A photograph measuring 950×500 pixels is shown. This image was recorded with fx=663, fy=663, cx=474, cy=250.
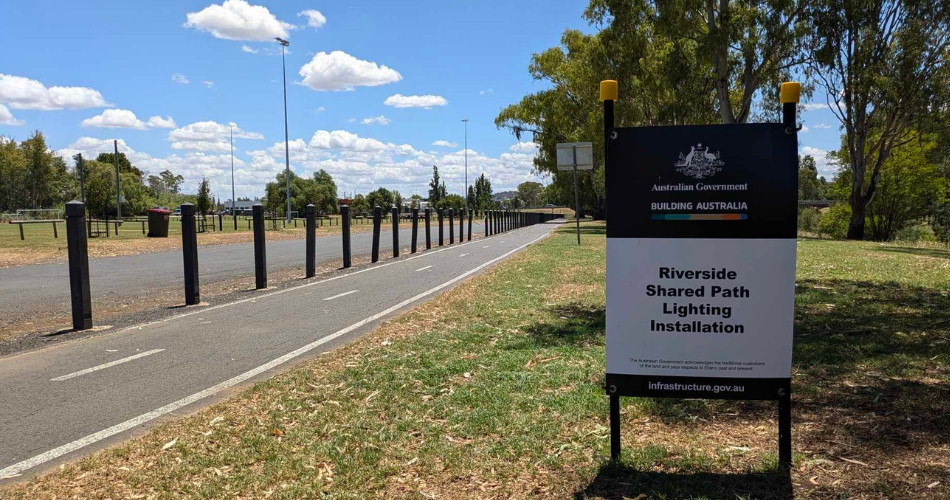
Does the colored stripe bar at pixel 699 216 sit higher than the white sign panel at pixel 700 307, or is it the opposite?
the colored stripe bar at pixel 699 216

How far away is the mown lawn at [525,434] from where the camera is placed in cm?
324

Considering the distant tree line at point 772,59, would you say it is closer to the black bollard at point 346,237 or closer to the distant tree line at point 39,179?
the black bollard at point 346,237

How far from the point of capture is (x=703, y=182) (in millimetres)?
3262

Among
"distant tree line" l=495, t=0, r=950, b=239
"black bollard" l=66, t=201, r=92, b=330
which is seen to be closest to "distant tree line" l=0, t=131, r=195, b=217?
"distant tree line" l=495, t=0, r=950, b=239

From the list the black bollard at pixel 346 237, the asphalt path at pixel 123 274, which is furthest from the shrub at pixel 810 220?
the black bollard at pixel 346 237

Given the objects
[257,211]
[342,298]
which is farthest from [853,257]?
[257,211]

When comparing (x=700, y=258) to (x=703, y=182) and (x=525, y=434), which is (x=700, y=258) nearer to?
(x=703, y=182)

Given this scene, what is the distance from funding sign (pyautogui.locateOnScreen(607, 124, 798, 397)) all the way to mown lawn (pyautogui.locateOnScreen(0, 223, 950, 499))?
502 millimetres

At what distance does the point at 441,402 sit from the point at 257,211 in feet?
24.5

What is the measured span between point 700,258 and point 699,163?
0.47m

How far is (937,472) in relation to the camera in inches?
124

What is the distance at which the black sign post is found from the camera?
3.24 meters

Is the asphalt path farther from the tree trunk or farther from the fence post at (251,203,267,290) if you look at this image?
the tree trunk

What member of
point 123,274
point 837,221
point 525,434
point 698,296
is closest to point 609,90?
point 698,296
